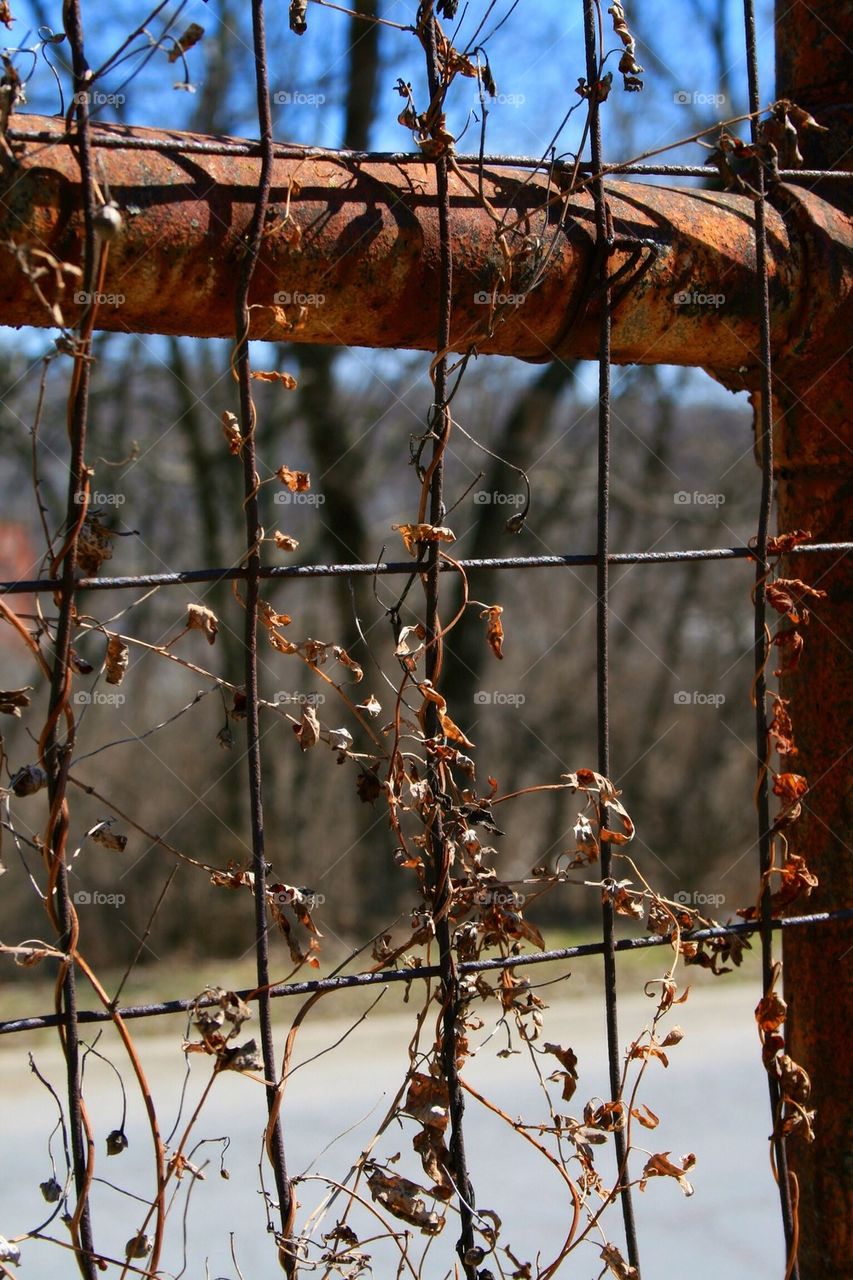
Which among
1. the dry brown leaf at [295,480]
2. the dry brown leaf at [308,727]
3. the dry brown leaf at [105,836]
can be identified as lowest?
the dry brown leaf at [105,836]

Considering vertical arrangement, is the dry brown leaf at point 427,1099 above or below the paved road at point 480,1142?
below

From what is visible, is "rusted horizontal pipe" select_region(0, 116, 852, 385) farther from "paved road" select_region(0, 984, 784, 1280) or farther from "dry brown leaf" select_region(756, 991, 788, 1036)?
"paved road" select_region(0, 984, 784, 1280)

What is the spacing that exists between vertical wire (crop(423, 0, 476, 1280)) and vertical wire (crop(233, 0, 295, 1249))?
0.65 ft

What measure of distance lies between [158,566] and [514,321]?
8551mm

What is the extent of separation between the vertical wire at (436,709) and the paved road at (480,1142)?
4.56 ft

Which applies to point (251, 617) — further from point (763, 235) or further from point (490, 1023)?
point (490, 1023)

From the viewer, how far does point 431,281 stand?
1.44 meters

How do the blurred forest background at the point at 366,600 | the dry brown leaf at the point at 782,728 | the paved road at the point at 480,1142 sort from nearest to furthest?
the dry brown leaf at the point at 782,728 < the paved road at the point at 480,1142 < the blurred forest background at the point at 366,600

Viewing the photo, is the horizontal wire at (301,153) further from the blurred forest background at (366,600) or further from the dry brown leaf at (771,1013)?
the blurred forest background at (366,600)

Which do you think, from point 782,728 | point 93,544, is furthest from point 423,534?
point 782,728

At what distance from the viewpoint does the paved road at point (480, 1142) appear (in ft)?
11.4

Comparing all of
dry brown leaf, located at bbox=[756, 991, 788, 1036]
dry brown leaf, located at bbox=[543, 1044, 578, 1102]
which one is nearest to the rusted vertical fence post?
dry brown leaf, located at bbox=[756, 991, 788, 1036]

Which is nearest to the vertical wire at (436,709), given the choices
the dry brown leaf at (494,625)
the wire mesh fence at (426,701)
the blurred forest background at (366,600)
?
the wire mesh fence at (426,701)

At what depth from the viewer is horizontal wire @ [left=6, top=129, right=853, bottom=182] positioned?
124cm
